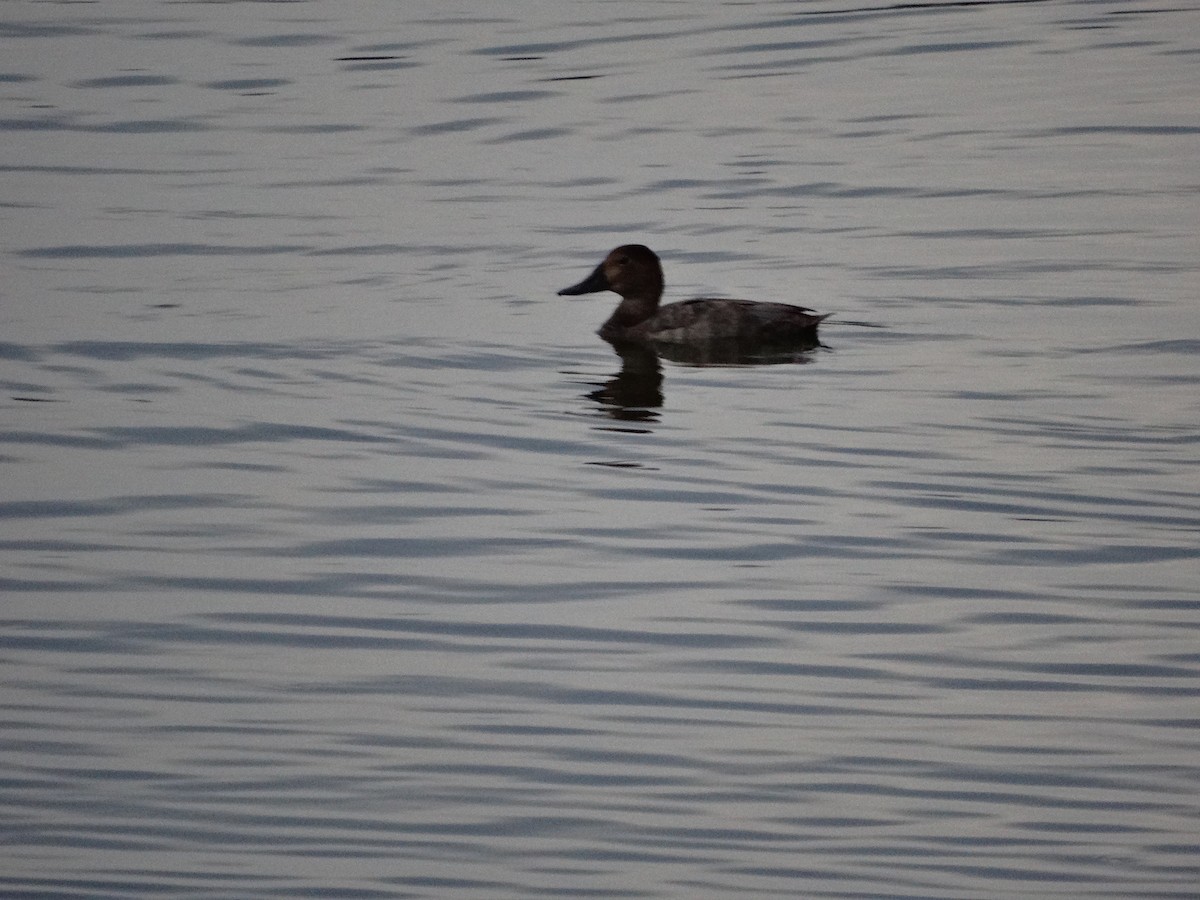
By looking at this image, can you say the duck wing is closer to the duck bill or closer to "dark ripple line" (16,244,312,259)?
the duck bill

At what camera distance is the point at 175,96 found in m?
19.1

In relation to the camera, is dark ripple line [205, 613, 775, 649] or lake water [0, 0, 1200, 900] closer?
lake water [0, 0, 1200, 900]

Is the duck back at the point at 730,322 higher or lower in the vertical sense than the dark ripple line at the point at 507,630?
higher

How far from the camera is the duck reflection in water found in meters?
11.3

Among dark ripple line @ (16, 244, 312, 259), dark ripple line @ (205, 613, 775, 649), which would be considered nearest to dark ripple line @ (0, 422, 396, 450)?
dark ripple line @ (205, 613, 775, 649)

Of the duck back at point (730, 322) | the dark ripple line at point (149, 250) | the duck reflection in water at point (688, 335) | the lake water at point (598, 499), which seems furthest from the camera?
the dark ripple line at point (149, 250)

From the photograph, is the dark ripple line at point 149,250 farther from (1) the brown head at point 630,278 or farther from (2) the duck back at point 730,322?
(2) the duck back at point 730,322

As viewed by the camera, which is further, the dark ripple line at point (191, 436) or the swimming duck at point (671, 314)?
the swimming duck at point (671, 314)

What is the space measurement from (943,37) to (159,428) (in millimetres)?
12498

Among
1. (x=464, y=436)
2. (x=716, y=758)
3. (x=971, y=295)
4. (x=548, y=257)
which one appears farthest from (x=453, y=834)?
(x=548, y=257)

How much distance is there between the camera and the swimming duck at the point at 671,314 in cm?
1148

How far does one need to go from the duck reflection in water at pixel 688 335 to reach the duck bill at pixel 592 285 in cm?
2

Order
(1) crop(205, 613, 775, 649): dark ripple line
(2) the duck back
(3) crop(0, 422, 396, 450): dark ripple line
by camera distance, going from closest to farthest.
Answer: (1) crop(205, 613, 775, 649): dark ripple line
(3) crop(0, 422, 396, 450): dark ripple line
(2) the duck back

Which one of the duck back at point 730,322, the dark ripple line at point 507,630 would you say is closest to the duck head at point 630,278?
the duck back at point 730,322
